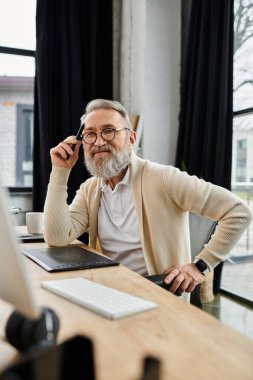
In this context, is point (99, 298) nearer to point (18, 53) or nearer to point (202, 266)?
point (202, 266)

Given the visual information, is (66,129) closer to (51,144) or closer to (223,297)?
(51,144)

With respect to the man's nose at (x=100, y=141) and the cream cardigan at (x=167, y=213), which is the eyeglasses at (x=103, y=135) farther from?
the cream cardigan at (x=167, y=213)

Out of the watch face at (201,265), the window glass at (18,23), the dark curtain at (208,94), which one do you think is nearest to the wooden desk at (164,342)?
the watch face at (201,265)

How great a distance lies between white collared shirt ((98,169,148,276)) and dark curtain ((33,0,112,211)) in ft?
6.16

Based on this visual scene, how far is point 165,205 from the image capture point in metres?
1.53

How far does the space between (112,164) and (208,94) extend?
1.72 meters

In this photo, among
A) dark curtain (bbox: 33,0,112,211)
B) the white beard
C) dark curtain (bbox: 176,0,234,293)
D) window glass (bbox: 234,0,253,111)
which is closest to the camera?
the white beard

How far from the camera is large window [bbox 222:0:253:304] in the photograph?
9.96 ft

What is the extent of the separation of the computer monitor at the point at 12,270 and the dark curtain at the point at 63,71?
118 inches

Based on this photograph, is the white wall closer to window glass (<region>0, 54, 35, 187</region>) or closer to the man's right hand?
window glass (<region>0, 54, 35, 187</region>)

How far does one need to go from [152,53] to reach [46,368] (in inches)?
137

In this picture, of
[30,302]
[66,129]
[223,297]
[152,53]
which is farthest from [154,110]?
[30,302]

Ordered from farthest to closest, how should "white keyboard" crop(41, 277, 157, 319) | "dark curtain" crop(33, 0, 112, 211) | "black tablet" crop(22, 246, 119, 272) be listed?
"dark curtain" crop(33, 0, 112, 211)
"black tablet" crop(22, 246, 119, 272)
"white keyboard" crop(41, 277, 157, 319)

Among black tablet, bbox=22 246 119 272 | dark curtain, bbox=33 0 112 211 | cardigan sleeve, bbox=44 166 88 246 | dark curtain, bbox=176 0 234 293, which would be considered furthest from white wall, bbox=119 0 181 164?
black tablet, bbox=22 246 119 272
